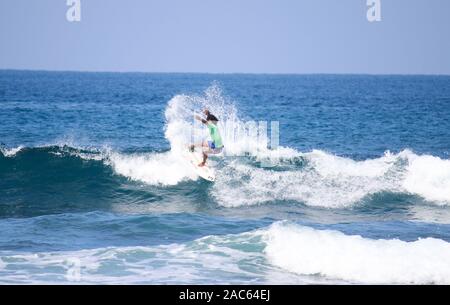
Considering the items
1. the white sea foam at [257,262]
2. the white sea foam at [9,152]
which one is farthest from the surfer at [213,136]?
the white sea foam at [9,152]

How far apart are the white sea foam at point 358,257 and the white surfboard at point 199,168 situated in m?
6.93

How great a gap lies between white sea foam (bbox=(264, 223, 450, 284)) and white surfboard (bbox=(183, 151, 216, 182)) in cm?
693

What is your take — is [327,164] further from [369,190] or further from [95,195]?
[95,195]

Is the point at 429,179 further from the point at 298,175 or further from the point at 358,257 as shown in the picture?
the point at 358,257

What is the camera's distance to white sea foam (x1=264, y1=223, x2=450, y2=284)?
11.5 m

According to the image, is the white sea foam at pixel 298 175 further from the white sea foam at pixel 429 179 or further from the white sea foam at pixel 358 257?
the white sea foam at pixel 358 257

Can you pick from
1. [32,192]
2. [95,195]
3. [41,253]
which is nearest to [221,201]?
[95,195]

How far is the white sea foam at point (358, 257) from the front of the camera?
11.5 meters

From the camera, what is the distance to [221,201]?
19.0 m

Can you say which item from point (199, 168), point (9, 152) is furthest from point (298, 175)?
point (9, 152)

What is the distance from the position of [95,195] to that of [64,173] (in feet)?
8.11

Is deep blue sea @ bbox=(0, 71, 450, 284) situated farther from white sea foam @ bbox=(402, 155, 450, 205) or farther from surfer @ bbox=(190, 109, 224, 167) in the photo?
surfer @ bbox=(190, 109, 224, 167)

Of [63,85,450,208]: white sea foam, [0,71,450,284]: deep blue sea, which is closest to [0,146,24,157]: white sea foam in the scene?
[0,71,450,284]: deep blue sea
